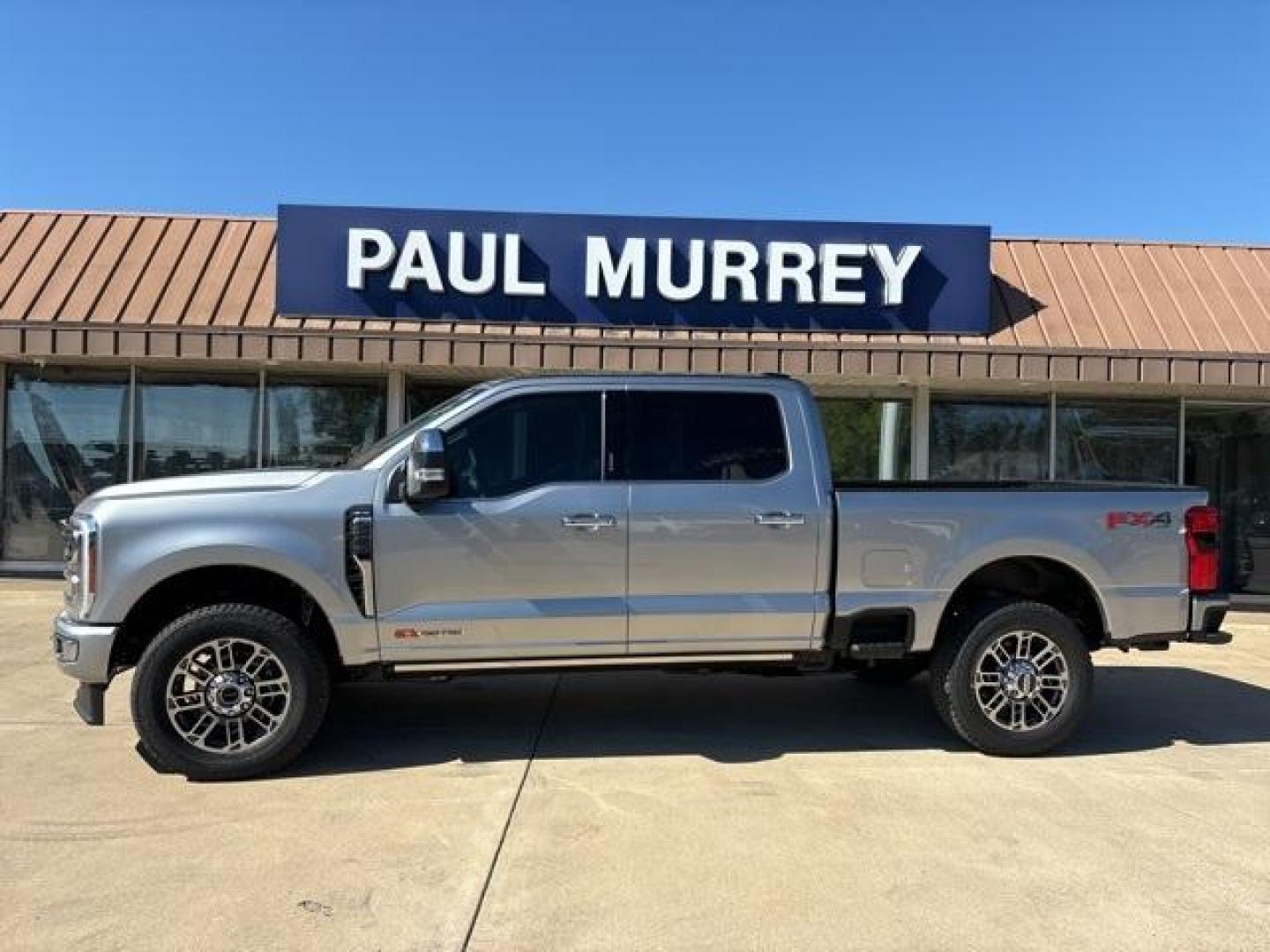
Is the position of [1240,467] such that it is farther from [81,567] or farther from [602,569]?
[81,567]

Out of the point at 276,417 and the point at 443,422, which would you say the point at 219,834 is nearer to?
the point at 443,422

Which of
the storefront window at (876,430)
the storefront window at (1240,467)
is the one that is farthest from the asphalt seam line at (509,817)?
the storefront window at (1240,467)

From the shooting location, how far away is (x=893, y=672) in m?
7.22

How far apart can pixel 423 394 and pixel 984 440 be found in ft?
21.9

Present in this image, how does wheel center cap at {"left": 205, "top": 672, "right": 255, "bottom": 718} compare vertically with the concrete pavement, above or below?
above

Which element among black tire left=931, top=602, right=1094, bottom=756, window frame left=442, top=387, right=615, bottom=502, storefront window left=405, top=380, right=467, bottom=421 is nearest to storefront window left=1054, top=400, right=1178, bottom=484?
storefront window left=405, top=380, right=467, bottom=421

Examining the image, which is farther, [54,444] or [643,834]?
[54,444]

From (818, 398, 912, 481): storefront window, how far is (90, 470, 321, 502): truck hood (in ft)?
27.2

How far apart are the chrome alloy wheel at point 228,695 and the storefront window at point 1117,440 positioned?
1005 centimetres

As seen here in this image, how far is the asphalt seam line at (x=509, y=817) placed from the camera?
367cm

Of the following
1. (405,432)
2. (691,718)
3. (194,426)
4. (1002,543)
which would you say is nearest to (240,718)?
(405,432)

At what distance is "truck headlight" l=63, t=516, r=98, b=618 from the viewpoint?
203 inches

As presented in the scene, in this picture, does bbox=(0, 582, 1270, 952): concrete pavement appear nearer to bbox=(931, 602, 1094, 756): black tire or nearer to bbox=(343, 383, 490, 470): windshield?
bbox=(931, 602, 1094, 756): black tire

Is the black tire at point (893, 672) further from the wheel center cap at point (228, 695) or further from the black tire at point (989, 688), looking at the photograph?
the wheel center cap at point (228, 695)
